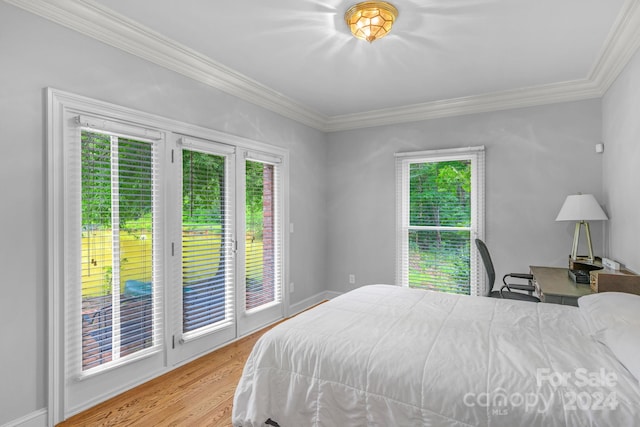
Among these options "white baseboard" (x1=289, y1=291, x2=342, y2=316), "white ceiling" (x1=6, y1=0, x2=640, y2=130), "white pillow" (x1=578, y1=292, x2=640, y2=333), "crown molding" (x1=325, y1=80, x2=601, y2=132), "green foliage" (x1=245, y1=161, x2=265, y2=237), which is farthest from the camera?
"white baseboard" (x1=289, y1=291, x2=342, y2=316)

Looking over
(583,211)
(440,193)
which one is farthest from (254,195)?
(583,211)

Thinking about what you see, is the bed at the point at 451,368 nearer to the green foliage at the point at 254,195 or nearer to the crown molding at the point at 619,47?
the green foliage at the point at 254,195

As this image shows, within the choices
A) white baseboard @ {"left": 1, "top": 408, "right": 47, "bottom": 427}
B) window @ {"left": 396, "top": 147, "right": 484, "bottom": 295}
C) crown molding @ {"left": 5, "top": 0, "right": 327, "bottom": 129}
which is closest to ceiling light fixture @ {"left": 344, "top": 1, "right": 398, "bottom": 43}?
crown molding @ {"left": 5, "top": 0, "right": 327, "bottom": 129}

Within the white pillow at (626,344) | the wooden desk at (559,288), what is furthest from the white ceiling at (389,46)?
the white pillow at (626,344)

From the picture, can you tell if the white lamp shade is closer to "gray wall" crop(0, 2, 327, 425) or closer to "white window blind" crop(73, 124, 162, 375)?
"white window blind" crop(73, 124, 162, 375)

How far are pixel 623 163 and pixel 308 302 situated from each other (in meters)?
3.62

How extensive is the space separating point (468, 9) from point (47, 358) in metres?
3.44

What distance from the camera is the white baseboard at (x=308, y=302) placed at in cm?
428

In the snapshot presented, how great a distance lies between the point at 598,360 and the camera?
145 cm

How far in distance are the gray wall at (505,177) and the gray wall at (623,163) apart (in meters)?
0.23

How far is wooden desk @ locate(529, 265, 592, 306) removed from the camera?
2.48 meters

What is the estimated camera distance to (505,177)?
3.79m

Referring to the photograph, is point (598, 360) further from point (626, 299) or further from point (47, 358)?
point (47, 358)

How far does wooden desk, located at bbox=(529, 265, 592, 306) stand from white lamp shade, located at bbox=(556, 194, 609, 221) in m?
0.54
